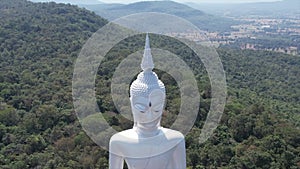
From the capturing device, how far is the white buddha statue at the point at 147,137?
6.70 m

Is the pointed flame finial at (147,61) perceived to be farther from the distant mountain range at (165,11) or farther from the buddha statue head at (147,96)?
the distant mountain range at (165,11)

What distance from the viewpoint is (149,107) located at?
6.66m

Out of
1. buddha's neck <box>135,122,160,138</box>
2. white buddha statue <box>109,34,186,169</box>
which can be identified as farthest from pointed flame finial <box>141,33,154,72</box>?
buddha's neck <box>135,122,160,138</box>

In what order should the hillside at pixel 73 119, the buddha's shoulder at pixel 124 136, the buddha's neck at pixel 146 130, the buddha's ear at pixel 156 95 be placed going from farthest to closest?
the hillside at pixel 73 119
the buddha's shoulder at pixel 124 136
the buddha's neck at pixel 146 130
the buddha's ear at pixel 156 95

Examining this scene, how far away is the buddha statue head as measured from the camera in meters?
6.66

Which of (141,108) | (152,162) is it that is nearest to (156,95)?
(141,108)

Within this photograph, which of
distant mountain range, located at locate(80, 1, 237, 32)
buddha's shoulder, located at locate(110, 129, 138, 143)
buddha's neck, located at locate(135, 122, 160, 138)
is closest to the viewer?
buddha's neck, located at locate(135, 122, 160, 138)

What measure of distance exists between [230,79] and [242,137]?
23.3m

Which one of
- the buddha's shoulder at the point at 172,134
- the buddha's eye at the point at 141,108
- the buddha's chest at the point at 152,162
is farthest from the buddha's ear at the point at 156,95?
the buddha's chest at the point at 152,162

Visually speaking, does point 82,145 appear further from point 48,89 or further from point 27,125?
point 48,89

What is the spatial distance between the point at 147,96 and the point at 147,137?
0.75m

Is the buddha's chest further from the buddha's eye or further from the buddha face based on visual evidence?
the buddha's eye

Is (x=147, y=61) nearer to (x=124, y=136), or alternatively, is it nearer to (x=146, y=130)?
(x=146, y=130)

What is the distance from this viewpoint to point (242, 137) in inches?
866
